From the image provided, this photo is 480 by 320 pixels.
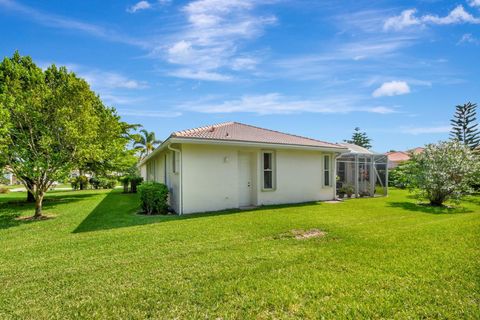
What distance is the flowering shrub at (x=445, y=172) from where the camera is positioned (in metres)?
12.4

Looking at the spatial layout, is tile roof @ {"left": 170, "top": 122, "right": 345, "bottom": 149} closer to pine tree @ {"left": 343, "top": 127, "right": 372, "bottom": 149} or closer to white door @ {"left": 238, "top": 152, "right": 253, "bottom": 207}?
white door @ {"left": 238, "top": 152, "right": 253, "bottom": 207}

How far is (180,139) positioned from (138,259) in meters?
5.03

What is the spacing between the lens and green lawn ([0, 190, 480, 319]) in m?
3.26

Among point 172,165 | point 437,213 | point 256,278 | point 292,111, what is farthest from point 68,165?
point 437,213

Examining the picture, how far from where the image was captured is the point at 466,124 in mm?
28406

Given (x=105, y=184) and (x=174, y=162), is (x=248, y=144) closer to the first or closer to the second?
(x=174, y=162)

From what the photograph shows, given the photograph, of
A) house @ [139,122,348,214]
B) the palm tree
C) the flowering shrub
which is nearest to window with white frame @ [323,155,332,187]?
house @ [139,122,348,214]

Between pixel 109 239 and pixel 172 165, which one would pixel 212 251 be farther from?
pixel 172 165

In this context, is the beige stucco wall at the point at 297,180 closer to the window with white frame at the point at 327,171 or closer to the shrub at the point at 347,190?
the window with white frame at the point at 327,171

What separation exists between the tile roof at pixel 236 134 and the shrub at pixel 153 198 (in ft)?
7.68

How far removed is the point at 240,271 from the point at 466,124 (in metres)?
34.8

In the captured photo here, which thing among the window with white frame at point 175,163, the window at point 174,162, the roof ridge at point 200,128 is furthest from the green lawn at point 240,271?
the roof ridge at point 200,128

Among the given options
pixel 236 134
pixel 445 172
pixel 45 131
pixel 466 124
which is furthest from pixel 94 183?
pixel 466 124

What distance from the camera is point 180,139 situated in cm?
929
